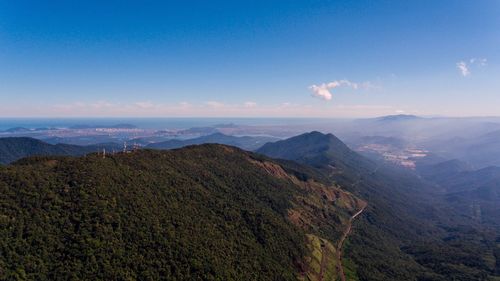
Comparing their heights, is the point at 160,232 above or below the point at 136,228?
below

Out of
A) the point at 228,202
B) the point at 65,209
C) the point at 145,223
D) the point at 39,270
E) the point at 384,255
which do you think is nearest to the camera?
the point at 39,270

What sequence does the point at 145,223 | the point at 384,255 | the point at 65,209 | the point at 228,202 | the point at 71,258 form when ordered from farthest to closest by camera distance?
the point at 384,255
the point at 228,202
the point at 145,223
the point at 65,209
the point at 71,258

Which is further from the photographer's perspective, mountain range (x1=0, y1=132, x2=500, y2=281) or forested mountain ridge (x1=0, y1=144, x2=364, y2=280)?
mountain range (x1=0, y1=132, x2=500, y2=281)

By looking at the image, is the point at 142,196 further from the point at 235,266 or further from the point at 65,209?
the point at 235,266

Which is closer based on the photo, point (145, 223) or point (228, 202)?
point (145, 223)

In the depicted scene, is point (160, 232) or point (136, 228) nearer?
point (136, 228)

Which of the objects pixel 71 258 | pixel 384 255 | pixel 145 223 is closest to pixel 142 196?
pixel 145 223

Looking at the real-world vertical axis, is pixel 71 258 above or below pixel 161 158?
below

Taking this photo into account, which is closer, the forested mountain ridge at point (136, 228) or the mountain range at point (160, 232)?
the forested mountain ridge at point (136, 228)
